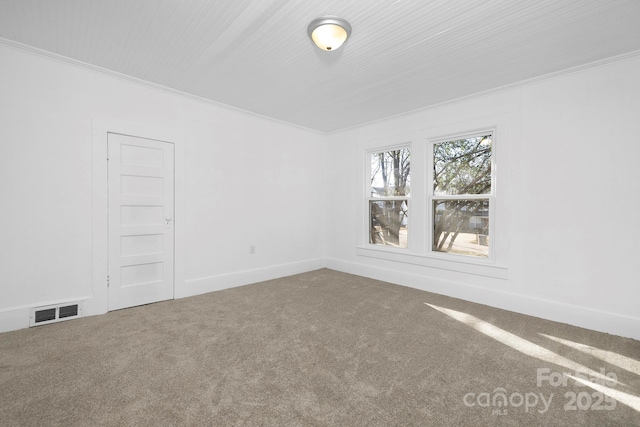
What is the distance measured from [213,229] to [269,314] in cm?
154

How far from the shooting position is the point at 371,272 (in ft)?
14.9

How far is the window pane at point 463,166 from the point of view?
3.50 m

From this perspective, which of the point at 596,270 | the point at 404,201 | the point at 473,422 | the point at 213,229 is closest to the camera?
the point at 473,422

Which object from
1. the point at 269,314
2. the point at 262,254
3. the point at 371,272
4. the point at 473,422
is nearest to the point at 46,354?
the point at 269,314

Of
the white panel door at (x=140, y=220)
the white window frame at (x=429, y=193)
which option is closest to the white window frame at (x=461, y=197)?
the white window frame at (x=429, y=193)

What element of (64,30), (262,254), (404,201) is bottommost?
(262,254)

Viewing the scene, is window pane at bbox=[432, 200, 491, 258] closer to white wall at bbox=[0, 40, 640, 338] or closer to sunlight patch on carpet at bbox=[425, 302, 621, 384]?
white wall at bbox=[0, 40, 640, 338]

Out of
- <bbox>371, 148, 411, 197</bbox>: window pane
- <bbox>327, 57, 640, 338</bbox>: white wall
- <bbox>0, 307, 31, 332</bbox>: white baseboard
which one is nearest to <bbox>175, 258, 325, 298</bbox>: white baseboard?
<bbox>0, 307, 31, 332</bbox>: white baseboard

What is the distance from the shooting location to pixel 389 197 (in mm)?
4500

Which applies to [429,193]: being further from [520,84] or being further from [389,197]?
[520,84]

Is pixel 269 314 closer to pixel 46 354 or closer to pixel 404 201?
pixel 46 354

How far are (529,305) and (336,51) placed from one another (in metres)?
3.37

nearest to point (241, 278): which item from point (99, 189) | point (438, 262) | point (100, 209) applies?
point (100, 209)

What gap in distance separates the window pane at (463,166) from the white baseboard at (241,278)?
8.32 ft
